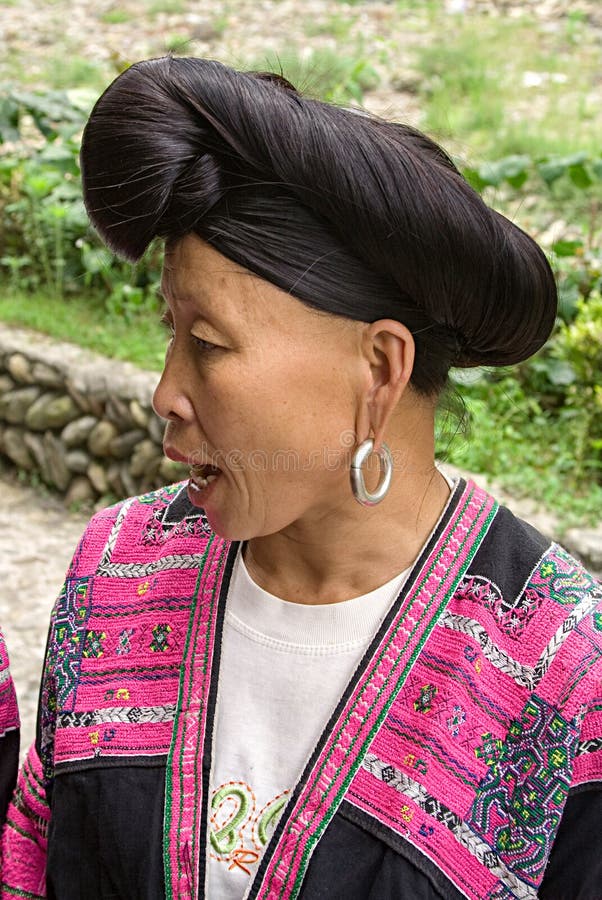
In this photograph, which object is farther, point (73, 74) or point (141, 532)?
point (73, 74)

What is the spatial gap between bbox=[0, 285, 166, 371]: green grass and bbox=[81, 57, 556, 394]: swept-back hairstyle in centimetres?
363

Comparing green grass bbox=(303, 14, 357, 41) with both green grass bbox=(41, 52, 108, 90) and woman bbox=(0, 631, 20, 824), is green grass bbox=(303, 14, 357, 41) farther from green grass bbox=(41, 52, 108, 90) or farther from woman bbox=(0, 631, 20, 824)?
woman bbox=(0, 631, 20, 824)

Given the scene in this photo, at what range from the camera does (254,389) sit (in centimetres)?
141

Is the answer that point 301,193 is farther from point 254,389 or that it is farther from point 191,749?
point 191,749

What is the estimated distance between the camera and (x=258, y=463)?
4.85 feet

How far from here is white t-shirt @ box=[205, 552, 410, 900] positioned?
5.17 ft

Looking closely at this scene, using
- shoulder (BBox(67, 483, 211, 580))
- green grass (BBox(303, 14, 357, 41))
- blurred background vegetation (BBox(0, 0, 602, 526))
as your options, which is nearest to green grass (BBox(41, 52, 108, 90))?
blurred background vegetation (BBox(0, 0, 602, 526))

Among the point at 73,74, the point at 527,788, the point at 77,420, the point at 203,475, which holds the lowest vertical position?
the point at 77,420

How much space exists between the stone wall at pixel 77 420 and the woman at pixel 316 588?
314 cm

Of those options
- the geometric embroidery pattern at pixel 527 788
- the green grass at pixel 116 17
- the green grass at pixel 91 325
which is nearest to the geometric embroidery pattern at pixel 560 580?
the geometric embroidery pattern at pixel 527 788

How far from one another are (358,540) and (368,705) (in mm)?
247

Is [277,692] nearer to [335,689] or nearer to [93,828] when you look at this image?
[335,689]

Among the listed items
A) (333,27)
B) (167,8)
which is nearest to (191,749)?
(333,27)

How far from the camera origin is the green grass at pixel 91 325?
5148mm
